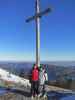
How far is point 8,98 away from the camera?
15797 millimetres

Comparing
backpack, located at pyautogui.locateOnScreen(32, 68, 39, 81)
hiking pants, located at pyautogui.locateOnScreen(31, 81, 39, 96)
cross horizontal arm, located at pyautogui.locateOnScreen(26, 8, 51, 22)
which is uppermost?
cross horizontal arm, located at pyautogui.locateOnScreen(26, 8, 51, 22)

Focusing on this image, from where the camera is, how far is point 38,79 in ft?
53.2

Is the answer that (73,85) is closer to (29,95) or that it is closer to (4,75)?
(4,75)

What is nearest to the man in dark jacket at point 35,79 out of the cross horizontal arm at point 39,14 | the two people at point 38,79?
the two people at point 38,79

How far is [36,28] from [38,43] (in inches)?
34.0

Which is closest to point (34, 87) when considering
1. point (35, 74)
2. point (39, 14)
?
point (35, 74)

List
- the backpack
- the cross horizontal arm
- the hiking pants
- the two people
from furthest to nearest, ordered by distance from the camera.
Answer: the hiking pants, the two people, the backpack, the cross horizontal arm

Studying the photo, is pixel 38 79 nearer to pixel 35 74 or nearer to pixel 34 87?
pixel 35 74

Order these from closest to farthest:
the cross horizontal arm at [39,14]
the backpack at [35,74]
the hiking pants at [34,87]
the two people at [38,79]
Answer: the cross horizontal arm at [39,14]
the backpack at [35,74]
the two people at [38,79]
the hiking pants at [34,87]

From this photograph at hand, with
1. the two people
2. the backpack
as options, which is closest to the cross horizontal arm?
the two people

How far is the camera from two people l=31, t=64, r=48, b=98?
16.0 m

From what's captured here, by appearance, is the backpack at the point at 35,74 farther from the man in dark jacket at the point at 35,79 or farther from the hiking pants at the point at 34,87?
the hiking pants at the point at 34,87

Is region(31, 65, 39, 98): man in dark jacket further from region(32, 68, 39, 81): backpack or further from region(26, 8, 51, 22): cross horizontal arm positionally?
region(26, 8, 51, 22): cross horizontal arm

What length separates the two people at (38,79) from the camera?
629 inches
